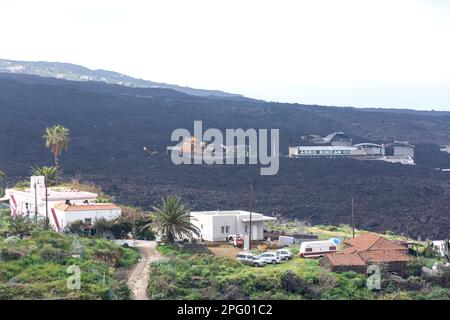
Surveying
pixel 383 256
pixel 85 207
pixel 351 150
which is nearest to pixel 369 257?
pixel 383 256

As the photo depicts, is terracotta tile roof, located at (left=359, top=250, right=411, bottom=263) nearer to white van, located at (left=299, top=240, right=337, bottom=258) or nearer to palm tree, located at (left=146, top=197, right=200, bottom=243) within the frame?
white van, located at (left=299, top=240, right=337, bottom=258)

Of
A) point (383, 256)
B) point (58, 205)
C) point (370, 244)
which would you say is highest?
point (58, 205)

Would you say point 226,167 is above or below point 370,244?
below

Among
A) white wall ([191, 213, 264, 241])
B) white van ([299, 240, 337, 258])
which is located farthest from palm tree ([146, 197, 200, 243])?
white van ([299, 240, 337, 258])

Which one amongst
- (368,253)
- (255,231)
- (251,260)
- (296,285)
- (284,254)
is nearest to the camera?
(296,285)

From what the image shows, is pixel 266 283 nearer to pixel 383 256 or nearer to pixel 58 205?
pixel 383 256

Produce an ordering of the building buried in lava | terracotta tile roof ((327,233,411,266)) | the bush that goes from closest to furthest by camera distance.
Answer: the bush, terracotta tile roof ((327,233,411,266)), the building buried in lava

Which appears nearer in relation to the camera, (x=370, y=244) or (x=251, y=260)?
(x=251, y=260)

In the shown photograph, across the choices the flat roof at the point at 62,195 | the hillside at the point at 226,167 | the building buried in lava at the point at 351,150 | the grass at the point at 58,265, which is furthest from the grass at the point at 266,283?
the building buried in lava at the point at 351,150
